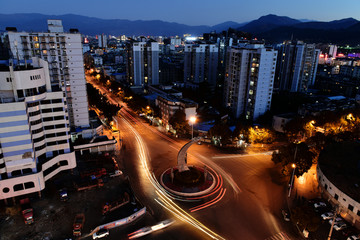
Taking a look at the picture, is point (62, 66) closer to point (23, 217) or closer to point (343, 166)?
point (23, 217)

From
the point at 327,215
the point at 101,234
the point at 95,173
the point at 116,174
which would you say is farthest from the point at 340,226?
the point at 95,173

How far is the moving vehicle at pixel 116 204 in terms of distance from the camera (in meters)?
29.0

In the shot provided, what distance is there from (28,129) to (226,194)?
2709 cm

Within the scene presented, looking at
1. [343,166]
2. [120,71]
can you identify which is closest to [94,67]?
[120,71]

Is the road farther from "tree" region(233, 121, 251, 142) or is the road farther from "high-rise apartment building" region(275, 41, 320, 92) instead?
"high-rise apartment building" region(275, 41, 320, 92)

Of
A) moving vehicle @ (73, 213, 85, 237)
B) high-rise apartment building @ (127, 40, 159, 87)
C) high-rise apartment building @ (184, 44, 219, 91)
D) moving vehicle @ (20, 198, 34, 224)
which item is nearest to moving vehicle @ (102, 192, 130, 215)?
moving vehicle @ (73, 213, 85, 237)

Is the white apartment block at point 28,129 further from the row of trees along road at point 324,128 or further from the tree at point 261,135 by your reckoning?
the row of trees along road at point 324,128

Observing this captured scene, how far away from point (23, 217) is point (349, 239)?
119 ft

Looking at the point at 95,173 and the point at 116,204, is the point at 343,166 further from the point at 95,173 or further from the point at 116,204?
the point at 95,173

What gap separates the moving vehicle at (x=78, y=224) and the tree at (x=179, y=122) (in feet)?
88.6

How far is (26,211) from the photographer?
2834cm

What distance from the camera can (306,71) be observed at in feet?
297

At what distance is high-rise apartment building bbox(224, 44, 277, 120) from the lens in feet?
191

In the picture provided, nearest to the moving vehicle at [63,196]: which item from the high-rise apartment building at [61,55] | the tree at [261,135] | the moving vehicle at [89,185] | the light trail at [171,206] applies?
the moving vehicle at [89,185]
